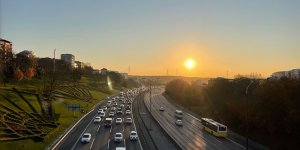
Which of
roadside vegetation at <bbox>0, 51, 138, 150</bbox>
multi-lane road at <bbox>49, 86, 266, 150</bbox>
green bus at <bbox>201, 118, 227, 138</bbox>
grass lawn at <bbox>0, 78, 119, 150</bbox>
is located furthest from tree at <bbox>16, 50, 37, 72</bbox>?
green bus at <bbox>201, 118, 227, 138</bbox>

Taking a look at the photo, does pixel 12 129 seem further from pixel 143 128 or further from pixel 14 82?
pixel 14 82

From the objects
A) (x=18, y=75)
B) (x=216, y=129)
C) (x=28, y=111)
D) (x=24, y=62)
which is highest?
(x=24, y=62)

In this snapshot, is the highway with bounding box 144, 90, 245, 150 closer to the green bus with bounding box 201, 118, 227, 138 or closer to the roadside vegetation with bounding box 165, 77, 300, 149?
the green bus with bounding box 201, 118, 227, 138

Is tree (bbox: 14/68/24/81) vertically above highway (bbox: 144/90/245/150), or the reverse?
tree (bbox: 14/68/24/81)

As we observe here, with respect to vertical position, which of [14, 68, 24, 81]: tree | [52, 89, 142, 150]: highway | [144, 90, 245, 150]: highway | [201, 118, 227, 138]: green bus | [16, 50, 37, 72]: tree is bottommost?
[144, 90, 245, 150]: highway

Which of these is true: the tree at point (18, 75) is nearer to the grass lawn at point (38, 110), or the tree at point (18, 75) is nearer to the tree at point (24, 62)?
the tree at point (24, 62)

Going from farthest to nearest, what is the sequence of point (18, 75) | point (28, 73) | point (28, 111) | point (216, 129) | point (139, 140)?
point (28, 73) → point (18, 75) → point (28, 111) → point (216, 129) → point (139, 140)

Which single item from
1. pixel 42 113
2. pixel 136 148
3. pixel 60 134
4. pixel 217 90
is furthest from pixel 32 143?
pixel 217 90

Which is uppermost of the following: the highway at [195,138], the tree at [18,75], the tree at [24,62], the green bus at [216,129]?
the tree at [24,62]

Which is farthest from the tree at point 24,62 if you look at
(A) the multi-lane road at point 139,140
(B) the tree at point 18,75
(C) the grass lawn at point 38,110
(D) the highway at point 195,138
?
(D) the highway at point 195,138

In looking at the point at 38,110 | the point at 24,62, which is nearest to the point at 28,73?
the point at 24,62

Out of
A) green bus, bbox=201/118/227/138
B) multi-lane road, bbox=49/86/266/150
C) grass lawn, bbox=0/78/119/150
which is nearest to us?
grass lawn, bbox=0/78/119/150

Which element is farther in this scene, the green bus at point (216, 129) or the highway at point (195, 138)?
the green bus at point (216, 129)

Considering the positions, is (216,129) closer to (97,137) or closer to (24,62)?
(97,137)
